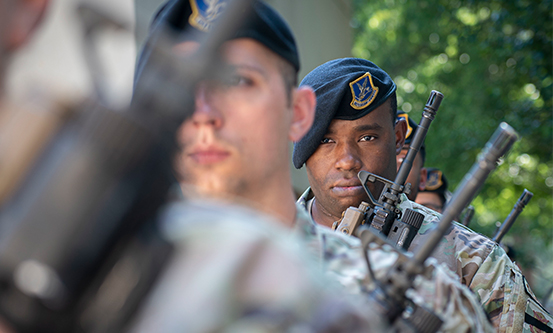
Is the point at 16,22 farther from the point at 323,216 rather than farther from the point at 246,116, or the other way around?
the point at 323,216

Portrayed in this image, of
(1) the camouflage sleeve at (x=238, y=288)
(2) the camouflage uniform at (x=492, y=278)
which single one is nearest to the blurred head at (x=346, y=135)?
(2) the camouflage uniform at (x=492, y=278)

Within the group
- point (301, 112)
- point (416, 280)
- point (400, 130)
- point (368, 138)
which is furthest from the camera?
point (400, 130)

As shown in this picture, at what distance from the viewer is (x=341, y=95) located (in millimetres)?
2529

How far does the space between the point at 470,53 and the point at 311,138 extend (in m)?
8.19

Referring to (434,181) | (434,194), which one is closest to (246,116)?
(434,194)

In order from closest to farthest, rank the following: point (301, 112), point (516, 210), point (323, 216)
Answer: point (301, 112)
point (323, 216)
point (516, 210)

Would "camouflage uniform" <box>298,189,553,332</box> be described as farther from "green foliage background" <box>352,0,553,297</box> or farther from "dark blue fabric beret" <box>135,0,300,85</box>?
"green foliage background" <box>352,0,553,297</box>

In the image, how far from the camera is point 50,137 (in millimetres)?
722

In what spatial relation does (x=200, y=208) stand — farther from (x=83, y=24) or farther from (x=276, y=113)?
(x=276, y=113)

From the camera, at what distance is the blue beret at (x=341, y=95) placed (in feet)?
8.36

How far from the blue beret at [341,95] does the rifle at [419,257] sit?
1224 mm

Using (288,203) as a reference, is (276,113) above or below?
above

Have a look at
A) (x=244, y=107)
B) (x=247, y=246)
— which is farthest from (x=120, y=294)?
(x=244, y=107)

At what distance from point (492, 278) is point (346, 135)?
926 mm
